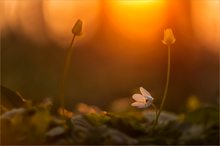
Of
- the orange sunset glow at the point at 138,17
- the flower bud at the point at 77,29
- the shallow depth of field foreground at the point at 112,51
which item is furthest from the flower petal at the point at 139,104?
the orange sunset glow at the point at 138,17

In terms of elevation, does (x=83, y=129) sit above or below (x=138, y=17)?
below

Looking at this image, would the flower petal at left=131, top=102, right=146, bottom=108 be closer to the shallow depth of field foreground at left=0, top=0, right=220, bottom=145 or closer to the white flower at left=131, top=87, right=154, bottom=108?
the white flower at left=131, top=87, right=154, bottom=108

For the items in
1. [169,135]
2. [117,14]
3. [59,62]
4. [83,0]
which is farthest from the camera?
[117,14]

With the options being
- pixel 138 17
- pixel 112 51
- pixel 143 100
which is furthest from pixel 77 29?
pixel 112 51

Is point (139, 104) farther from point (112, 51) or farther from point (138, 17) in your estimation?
point (112, 51)

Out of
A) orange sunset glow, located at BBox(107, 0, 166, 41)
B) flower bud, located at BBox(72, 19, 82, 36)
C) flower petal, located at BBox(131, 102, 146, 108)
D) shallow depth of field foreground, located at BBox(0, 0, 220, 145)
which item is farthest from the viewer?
orange sunset glow, located at BBox(107, 0, 166, 41)

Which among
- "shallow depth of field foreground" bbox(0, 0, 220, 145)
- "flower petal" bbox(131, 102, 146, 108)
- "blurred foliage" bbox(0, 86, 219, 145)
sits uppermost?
"shallow depth of field foreground" bbox(0, 0, 220, 145)

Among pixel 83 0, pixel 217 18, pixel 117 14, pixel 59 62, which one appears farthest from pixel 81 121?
pixel 117 14

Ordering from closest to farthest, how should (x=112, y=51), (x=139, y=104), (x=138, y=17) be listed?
1. (x=139, y=104)
2. (x=138, y=17)
3. (x=112, y=51)

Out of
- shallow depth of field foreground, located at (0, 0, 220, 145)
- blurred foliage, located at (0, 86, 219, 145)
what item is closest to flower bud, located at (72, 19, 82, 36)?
blurred foliage, located at (0, 86, 219, 145)

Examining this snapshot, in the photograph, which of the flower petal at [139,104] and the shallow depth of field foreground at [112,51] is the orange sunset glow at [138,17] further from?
the flower petal at [139,104]

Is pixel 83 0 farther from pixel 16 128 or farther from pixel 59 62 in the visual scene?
pixel 16 128
